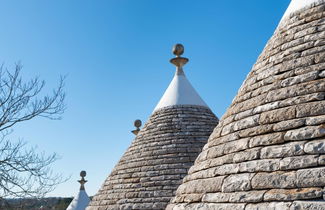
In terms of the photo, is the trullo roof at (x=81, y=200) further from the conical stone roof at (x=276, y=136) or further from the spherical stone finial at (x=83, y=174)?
the conical stone roof at (x=276, y=136)

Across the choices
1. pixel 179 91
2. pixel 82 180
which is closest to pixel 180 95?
pixel 179 91

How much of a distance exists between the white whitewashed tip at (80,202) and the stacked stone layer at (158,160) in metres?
8.32

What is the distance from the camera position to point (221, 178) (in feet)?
12.9

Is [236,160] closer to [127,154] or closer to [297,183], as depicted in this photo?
[297,183]

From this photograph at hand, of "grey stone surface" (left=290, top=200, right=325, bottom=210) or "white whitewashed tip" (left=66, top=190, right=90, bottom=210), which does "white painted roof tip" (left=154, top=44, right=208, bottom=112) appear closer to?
"grey stone surface" (left=290, top=200, right=325, bottom=210)

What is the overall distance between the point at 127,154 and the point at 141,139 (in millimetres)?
449

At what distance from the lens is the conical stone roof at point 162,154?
25.1 feet

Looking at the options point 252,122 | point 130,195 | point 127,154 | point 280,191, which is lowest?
point 280,191

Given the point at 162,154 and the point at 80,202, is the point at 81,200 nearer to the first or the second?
the point at 80,202

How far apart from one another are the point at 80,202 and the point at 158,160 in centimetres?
981

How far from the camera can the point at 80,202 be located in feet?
55.3

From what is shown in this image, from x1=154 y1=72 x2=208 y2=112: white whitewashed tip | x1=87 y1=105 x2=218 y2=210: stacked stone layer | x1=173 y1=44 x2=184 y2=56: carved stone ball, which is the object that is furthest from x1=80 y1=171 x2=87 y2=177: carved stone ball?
x1=173 y1=44 x2=184 y2=56: carved stone ball

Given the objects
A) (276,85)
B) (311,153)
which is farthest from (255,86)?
(311,153)

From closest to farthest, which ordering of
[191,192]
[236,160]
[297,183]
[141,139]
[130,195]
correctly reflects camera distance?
[297,183] → [236,160] → [191,192] → [130,195] → [141,139]
